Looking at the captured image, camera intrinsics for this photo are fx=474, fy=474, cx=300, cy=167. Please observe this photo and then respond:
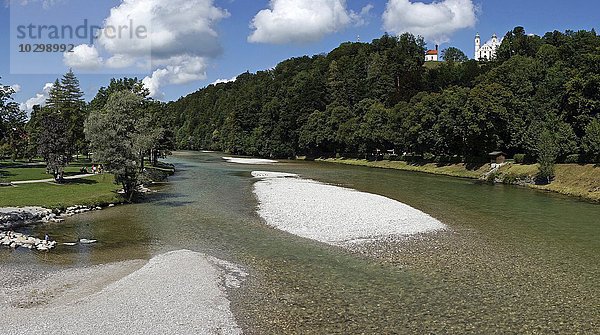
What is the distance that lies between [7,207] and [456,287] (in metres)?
30.1

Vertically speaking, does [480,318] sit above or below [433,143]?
below

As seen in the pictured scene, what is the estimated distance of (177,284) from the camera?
18.8 meters

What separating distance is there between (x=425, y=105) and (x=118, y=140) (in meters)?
61.6

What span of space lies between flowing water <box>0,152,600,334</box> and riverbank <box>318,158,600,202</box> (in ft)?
34.2

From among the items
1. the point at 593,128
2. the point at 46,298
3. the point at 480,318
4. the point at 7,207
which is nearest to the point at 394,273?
the point at 480,318

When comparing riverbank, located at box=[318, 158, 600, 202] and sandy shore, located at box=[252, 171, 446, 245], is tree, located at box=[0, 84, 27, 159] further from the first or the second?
riverbank, located at box=[318, 158, 600, 202]

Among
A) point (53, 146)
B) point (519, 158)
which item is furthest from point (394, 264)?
point (519, 158)

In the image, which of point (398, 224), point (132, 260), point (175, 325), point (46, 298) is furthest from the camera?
point (398, 224)

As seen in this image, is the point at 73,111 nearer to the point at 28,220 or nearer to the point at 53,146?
the point at 53,146

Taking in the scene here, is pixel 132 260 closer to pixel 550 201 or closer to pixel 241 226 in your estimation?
pixel 241 226

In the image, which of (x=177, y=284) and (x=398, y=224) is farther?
(x=398, y=224)

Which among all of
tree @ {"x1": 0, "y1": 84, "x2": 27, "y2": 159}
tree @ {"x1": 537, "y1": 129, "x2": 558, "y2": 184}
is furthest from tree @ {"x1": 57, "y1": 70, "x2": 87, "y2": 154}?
tree @ {"x1": 537, "y1": 129, "x2": 558, "y2": 184}

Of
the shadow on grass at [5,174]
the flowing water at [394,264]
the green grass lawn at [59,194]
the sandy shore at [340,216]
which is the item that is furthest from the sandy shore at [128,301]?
the shadow on grass at [5,174]

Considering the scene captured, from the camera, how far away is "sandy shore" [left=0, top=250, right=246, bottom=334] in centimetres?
1438
